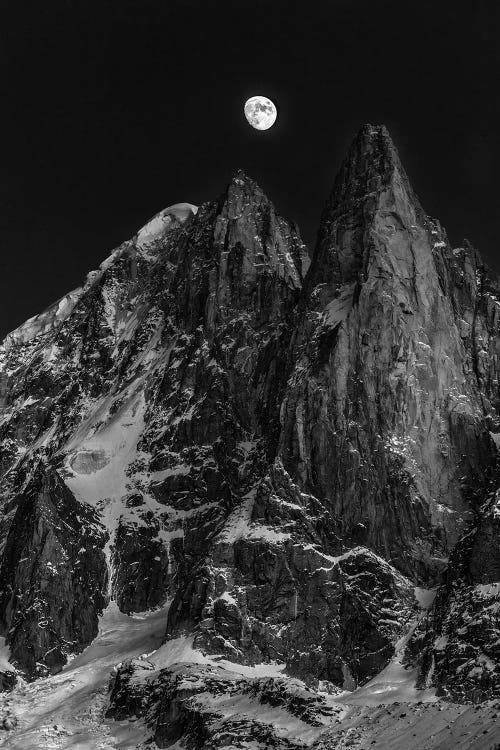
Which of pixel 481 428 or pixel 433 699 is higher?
pixel 481 428

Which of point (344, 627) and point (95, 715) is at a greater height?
point (344, 627)

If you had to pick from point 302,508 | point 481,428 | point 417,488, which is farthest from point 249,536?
point 481,428

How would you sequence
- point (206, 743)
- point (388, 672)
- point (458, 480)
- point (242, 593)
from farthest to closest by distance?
point (458, 480) < point (242, 593) < point (388, 672) < point (206, 743)

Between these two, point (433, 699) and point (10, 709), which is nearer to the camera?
point (433, 699)

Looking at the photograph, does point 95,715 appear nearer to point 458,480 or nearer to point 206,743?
point 206,743

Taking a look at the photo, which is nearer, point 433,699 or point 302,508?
point 433,699

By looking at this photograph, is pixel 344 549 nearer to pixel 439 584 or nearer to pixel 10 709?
pixel 439 584

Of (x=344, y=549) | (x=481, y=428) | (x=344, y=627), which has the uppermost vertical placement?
(x=481, y=428)

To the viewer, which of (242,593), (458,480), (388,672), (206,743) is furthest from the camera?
(458,480)

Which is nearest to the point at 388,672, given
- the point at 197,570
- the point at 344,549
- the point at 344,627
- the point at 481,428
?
the point at 344,627
